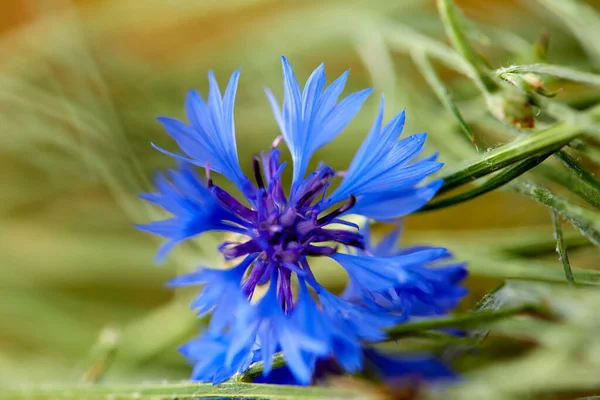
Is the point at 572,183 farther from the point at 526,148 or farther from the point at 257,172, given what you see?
the point at 257,172

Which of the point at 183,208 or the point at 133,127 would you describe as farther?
the point at 133,127

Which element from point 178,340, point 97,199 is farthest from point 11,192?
point 178,340

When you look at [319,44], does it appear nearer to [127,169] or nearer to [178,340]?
[127,169]

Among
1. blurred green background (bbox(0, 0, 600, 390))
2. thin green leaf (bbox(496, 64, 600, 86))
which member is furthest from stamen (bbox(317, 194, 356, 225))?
blurred green background (bbox(0, 0, 600, 390))

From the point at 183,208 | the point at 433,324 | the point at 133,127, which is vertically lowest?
the point at 433,324

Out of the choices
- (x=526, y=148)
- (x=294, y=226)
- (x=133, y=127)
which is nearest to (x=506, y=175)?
(x=526, y=148)

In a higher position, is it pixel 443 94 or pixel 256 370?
pixel 443 94

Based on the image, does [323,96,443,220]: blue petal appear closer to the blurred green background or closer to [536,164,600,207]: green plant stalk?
[536,164,600,207]: green plant stalk
